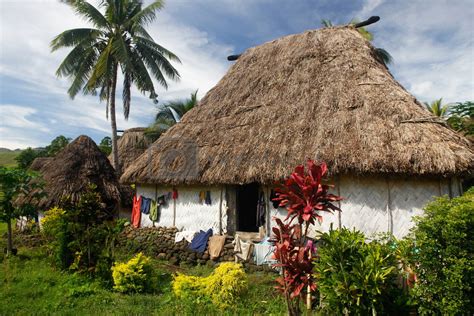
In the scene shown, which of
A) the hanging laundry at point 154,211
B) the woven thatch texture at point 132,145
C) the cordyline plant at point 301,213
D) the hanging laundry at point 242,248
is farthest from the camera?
the woven thatch texture at point 132,145

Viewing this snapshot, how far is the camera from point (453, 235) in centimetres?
384

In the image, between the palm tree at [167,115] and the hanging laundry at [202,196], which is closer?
the hanging laundry at [202,196]

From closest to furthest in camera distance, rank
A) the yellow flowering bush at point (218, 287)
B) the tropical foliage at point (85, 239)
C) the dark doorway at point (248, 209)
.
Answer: the yellow flowering bush at point (218, 287), the tropical foliage at point (85, 239), the dark doorway at point (248, 209)

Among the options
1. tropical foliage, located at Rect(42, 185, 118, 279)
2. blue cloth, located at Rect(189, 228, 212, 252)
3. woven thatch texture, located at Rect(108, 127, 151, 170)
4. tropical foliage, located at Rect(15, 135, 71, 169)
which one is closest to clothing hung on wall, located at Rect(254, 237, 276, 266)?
blue cloth, located at Rect(189, 228, 212, 252)

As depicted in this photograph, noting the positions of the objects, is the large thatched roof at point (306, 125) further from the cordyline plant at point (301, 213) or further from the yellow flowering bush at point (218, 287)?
the cordyline plant at point (301, 213)

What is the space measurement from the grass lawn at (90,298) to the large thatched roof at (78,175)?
195 inches

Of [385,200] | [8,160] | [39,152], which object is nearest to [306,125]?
[385,200]

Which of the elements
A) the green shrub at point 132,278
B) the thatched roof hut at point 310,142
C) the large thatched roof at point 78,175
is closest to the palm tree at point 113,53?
the large thatched roof at point 78,175

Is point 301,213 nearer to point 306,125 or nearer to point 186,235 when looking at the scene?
point 306,125

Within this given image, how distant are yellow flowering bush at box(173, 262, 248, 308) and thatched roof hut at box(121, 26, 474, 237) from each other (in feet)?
9.63

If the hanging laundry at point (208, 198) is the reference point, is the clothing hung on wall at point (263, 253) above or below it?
below

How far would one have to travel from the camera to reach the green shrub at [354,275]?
3.82m

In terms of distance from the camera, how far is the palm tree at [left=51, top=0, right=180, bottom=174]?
47.0 ft

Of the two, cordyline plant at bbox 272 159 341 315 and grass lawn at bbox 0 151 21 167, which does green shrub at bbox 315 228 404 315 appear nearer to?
cordyline plant at bbox 272 159 341 315
